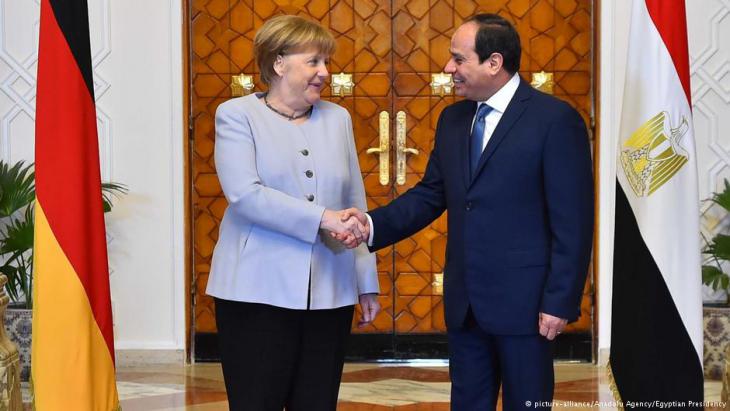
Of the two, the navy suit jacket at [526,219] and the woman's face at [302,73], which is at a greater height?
the woman's face at [302,73]

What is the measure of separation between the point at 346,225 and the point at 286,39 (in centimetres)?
63

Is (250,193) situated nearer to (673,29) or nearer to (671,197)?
(671,197)

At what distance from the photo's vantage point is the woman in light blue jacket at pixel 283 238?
335 cm

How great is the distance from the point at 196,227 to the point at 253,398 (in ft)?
10.9

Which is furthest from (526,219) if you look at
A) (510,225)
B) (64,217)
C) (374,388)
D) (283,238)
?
(374,388)

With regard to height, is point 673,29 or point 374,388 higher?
point 673,29

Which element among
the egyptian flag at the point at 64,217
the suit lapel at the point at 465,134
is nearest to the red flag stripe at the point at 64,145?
the egyptian flag at the point at 64,217

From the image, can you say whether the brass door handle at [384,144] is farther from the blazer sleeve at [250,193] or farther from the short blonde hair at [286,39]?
the blazer sleeve at [250,193]

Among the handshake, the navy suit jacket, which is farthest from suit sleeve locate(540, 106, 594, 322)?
the handshake

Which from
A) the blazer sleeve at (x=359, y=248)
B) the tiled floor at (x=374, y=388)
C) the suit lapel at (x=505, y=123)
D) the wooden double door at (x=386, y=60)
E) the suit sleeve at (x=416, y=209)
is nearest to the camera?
the suit lapel at (x=505, y=123)

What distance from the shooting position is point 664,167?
3688 millimetres

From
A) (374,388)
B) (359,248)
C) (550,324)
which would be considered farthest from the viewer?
(374,388)

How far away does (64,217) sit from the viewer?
3.47m

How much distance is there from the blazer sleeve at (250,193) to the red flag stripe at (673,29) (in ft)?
4.62
